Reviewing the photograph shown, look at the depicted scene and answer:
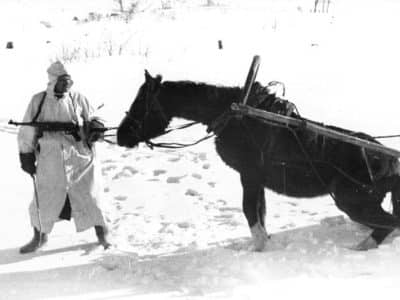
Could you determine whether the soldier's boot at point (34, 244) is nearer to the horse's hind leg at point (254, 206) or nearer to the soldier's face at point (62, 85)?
the soldier's face at point (62, 85)

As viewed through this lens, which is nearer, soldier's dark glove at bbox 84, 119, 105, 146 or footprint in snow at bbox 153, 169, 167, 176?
soldier's dark glove at bbox 84, 119, 105, 146

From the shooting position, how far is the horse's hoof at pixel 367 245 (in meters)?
5.80

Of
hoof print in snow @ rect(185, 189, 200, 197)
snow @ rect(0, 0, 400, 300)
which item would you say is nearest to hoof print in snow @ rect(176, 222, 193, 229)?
snow @ rect(0, 0, 400, 300)

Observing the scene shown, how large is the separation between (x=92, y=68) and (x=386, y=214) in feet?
28.5

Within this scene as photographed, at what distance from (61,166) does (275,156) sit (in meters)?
1.88

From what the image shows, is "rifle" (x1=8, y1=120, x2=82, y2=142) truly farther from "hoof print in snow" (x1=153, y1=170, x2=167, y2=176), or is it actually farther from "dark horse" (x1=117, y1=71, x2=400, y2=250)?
"hoof print in snow" (x1=153, y1=170, x2=167, y2=176)

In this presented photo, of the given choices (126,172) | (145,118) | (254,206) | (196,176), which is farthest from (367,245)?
(126,172)

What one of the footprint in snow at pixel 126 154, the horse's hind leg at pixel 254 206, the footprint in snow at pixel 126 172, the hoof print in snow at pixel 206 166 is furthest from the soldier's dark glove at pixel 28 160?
the footprint in snow at pixel 126 154

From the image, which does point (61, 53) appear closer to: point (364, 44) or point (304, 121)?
point (364, 44)

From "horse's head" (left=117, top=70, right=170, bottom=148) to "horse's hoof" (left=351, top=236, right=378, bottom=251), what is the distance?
197cm

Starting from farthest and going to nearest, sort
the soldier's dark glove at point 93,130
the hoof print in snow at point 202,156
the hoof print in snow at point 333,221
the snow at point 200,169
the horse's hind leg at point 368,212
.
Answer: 1. the hoof print in snow at point 202,156
2. the hoof print in snow at point 333,221
3. the soldier's dark glove at point 93,130
4. the horse's hind leg at point 368,212
5. the snow at point 200,169

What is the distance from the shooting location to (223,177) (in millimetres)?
8547

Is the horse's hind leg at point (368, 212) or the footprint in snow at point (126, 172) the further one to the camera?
Result: the footprint in snow at point (126, 172)

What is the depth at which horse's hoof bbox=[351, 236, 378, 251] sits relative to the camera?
19.0 ft
